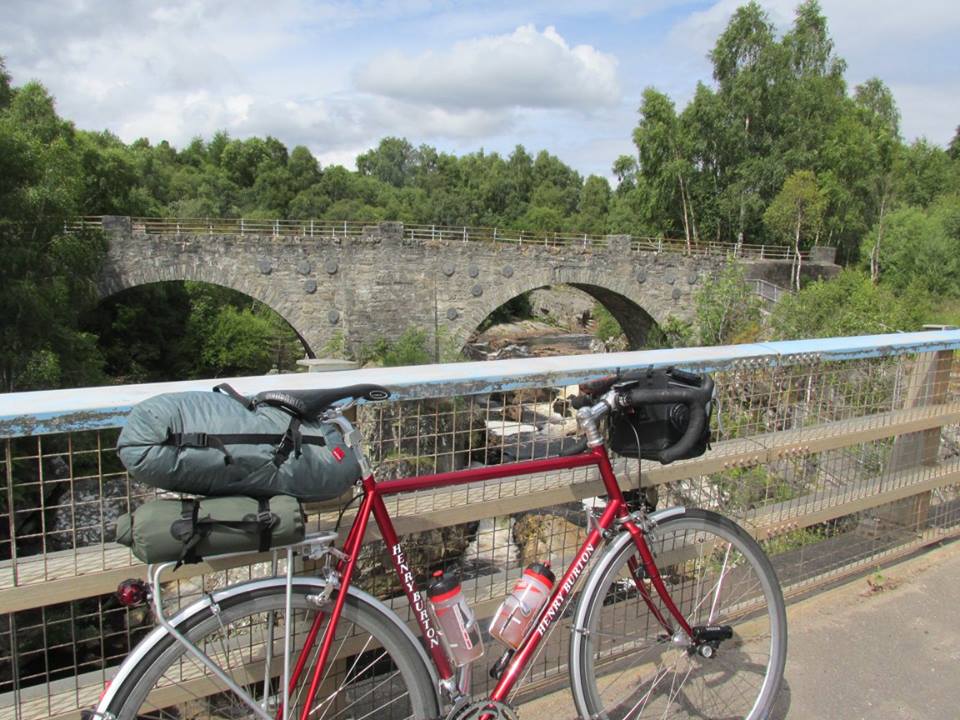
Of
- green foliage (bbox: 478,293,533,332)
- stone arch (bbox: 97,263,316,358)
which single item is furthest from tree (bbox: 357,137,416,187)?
stone arch (bbox: 97,263,316,358)

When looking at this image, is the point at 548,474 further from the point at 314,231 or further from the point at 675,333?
the point at 314,231

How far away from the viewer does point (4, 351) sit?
11.0m

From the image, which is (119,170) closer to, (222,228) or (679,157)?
(222,228)

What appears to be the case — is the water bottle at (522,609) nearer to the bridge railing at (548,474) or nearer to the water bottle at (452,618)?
the water bottle at (452,618)

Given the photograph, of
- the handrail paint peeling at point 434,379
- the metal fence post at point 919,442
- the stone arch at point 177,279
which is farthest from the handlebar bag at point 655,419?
the stone arch at point 177,279

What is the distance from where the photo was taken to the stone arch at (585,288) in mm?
18953

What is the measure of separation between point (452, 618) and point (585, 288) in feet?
63.2

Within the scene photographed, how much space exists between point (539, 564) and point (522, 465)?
0.76 feet

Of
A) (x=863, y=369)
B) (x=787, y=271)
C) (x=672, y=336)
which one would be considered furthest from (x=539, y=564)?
(x=787, y=271)

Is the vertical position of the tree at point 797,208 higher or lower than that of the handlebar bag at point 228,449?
higher

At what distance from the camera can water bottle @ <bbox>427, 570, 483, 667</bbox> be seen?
5.24ft

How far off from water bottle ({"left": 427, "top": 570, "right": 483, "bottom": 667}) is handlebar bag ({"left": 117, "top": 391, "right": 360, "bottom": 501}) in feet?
1.07

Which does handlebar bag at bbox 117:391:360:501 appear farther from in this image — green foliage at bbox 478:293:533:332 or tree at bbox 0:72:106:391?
green foliage at bbox 478:293:533:332

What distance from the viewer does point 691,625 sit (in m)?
2.02
